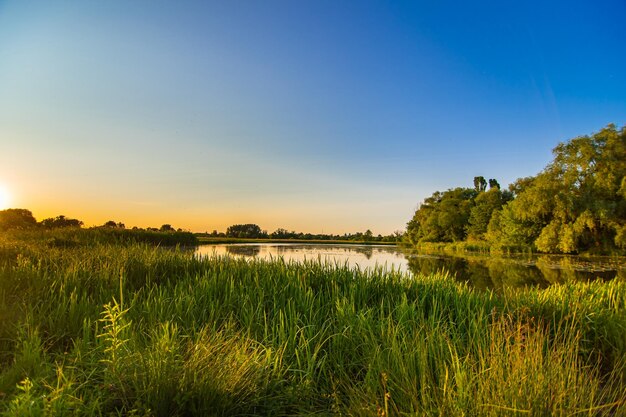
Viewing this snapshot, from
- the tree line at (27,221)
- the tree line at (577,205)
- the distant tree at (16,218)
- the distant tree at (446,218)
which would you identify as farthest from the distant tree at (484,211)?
the distant tree at (16,218)

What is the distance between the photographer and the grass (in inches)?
102

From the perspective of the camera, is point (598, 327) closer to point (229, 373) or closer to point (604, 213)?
point (229, 373)

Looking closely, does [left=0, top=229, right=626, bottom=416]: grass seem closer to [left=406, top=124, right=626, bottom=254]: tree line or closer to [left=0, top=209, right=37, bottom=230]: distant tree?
[left=0, top=209, right=37, bottom=230]: distant tree

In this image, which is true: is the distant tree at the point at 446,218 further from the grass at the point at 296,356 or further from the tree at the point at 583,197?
the grass at the point at 296,356

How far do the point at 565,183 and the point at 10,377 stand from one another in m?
40.7

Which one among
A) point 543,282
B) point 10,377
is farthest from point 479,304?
point 543,282

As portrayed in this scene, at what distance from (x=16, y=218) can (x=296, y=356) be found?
1374 inches

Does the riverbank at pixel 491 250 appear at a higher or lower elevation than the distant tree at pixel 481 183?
lower

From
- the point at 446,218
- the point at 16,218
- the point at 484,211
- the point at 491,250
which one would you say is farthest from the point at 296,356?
the point at 446,218

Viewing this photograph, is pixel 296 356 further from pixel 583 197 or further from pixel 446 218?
pixel 446 218

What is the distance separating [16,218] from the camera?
29.3m

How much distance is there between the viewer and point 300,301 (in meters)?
5.66

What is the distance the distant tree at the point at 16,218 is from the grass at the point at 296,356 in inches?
974

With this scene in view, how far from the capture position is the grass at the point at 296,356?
8.53 ft
